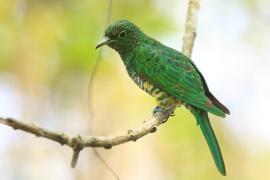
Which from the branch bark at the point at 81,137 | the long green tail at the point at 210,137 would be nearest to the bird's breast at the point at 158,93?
the long green tail at the point at 210,137

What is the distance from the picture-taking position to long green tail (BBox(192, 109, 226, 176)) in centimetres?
326

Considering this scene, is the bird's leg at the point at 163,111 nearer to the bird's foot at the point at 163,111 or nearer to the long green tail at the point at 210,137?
the bird's foot at the point at 163,111

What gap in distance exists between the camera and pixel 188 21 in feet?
13.7

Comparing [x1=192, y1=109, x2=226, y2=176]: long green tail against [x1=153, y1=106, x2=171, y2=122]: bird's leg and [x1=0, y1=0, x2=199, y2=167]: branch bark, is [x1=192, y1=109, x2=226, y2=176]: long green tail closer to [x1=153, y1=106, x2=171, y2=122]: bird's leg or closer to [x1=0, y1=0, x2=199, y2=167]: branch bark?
[x1=153, y1=106, x2=171, y2=122]: bird's leg

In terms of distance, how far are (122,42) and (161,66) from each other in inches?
14.2

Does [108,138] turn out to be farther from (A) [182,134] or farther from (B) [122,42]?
(A) [182,134]

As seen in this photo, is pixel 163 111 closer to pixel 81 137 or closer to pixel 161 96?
pixel 161 96

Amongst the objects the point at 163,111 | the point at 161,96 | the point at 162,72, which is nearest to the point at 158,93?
the point at 161,96

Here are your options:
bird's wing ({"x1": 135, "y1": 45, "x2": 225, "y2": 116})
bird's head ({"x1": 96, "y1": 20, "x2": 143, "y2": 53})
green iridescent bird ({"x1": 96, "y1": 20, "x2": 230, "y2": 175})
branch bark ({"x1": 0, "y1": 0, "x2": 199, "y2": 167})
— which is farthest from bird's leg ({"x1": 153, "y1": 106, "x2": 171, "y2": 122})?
bird's head ({"x1": 96, "y1": 20, "x2": 143, "y2": 53})

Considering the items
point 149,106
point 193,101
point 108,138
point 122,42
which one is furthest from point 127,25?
point 149,106

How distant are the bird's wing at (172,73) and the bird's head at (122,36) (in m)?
0.14

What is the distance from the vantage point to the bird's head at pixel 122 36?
4.12m

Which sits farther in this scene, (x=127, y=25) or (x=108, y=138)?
(x=127, y=25)

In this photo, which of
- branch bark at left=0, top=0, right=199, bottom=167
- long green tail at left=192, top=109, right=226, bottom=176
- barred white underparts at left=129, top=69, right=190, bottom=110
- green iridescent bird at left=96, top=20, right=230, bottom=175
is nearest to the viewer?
branch bark at left=0, top=0, right=199, bottom=167
